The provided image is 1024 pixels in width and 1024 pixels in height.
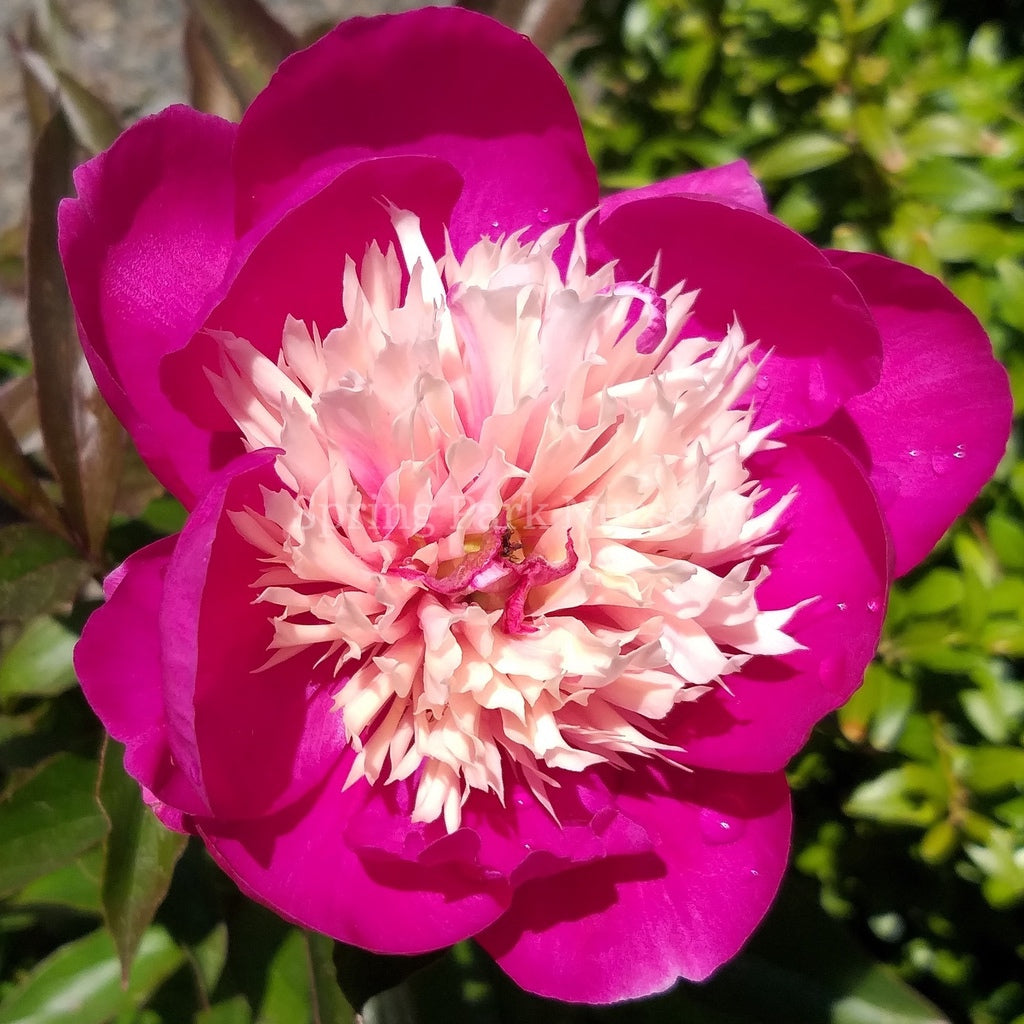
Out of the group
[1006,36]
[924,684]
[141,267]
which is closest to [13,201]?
[141,267]

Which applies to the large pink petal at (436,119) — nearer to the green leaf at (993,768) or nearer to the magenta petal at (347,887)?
the magenta petal at (347,887)

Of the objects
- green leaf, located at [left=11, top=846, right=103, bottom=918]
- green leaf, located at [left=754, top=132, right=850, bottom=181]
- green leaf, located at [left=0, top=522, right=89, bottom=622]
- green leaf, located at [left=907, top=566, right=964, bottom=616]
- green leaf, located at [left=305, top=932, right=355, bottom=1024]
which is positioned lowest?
green leaf, located at [left=11, top=846, right=103, bottom=918]

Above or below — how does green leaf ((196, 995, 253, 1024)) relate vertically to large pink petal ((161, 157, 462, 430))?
below

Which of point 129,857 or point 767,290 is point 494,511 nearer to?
point 767,290

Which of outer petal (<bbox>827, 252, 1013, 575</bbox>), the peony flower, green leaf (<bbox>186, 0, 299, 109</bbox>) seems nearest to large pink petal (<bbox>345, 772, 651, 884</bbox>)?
the peony flower

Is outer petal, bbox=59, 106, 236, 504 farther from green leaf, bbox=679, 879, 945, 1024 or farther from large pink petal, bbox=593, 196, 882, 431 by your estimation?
green leaf, bbox=679, 879, 945, 1024

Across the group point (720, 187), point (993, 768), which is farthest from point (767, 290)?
point (993, 768)

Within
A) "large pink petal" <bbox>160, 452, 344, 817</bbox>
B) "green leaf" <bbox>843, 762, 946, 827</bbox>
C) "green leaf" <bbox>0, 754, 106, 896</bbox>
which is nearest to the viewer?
"large pink petal" <bbox>160, 452, 344, 817</bbox>

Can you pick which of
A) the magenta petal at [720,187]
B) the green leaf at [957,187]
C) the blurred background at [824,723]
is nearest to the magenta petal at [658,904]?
the blurred background at [824,723]
